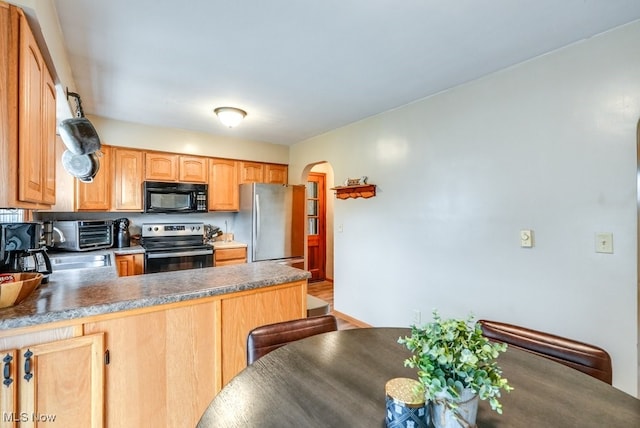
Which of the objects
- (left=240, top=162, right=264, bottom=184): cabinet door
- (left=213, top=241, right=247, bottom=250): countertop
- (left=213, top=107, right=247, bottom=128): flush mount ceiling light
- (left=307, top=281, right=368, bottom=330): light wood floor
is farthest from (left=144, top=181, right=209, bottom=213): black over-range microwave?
(left=307, top=281, right=368, bottom=330): light wood floor

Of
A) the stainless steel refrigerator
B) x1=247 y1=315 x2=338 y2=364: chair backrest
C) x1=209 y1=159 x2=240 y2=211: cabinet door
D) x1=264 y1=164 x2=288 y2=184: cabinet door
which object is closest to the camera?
x1=247 y1=315 x2=338 y2=364: chair backrest

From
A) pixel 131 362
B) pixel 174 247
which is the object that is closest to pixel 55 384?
pixel 131 362

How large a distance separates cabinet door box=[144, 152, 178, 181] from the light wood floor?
2.71 meters

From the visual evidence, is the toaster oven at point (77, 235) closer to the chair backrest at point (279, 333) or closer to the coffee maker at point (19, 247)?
the coffee maker at point (19, 247)

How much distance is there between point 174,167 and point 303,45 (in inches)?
105

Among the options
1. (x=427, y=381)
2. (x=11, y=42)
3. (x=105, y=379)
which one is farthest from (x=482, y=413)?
(x=11, y=42)

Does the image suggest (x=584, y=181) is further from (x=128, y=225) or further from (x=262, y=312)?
(x=128, y=225)

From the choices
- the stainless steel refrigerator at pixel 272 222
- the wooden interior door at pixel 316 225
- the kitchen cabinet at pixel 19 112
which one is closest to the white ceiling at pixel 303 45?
the kitchen cabinet at pixel 19 112

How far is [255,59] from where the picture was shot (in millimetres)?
2066

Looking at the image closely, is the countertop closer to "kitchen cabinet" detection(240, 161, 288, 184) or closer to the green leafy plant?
"kitchen cabinet" detection(240, 161, 288, 184)

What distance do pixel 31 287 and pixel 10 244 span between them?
310 mm

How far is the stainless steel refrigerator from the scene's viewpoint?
3932 millimetres

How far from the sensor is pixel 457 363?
0.64 metres

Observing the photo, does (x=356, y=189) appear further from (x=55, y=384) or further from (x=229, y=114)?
(x=55, y=384)
